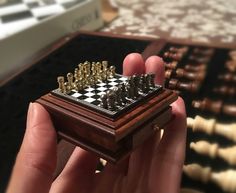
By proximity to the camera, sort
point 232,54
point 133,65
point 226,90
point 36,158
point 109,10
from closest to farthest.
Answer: point 36,158, point 133,65, point 226,90, point 232,54, point 109,10

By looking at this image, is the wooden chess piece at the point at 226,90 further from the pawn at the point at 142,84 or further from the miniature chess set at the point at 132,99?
the pawn at the point at 142,84

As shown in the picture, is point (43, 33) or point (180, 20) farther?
point (180, 20)

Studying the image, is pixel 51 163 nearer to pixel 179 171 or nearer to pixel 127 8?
pixel 179 171

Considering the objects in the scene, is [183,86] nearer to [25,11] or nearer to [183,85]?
[183,85]

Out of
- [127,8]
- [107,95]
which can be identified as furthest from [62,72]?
[127,8]

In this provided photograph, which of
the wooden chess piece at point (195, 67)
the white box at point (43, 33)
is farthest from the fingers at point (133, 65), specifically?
the white box at point (43, 33)

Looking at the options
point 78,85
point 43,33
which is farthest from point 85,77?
point 43,33

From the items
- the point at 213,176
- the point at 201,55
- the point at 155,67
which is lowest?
the point at 213,176
